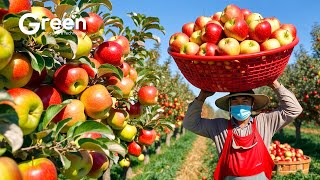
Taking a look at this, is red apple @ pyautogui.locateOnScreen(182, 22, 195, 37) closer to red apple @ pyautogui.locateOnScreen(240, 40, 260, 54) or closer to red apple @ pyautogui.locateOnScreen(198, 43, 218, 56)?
→ red apple @ pyautogui.locateOnScreen(198, 43, 218, 56)

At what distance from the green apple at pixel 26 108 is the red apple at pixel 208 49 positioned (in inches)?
57.0

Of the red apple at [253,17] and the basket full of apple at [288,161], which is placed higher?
the red apple at [253,17]

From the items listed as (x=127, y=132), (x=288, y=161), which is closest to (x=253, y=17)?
(x=127, y=132)

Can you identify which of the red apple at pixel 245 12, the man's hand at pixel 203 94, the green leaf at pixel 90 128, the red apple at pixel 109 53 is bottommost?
the man's hand at pixel 203 94

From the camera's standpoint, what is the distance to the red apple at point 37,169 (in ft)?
4.02

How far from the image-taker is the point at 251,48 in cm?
246

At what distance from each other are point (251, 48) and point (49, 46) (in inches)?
56.6

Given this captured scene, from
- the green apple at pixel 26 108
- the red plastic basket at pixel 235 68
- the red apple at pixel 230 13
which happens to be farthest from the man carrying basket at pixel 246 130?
the green apple at pixel 26 108

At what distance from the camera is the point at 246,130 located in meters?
3.08

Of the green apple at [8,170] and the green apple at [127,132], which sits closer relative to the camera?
the green apple at [8,170]

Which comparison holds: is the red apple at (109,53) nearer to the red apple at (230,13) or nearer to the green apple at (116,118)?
the green apple at (116,118)

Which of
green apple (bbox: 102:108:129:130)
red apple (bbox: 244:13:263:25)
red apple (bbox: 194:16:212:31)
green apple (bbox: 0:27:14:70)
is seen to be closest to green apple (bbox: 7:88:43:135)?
green apple (bbox: 0:27:14:70)

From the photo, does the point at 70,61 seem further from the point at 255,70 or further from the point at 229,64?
the point at 255,70

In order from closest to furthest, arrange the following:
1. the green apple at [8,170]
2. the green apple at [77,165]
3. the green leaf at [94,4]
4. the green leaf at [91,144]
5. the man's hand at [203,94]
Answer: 1. the green apple at [8,170]
2. the green leaf at [91,144]
3. the green apple at [77,165]
4. the green leaf at [94,4]
5. the man's hand at [203,94]
